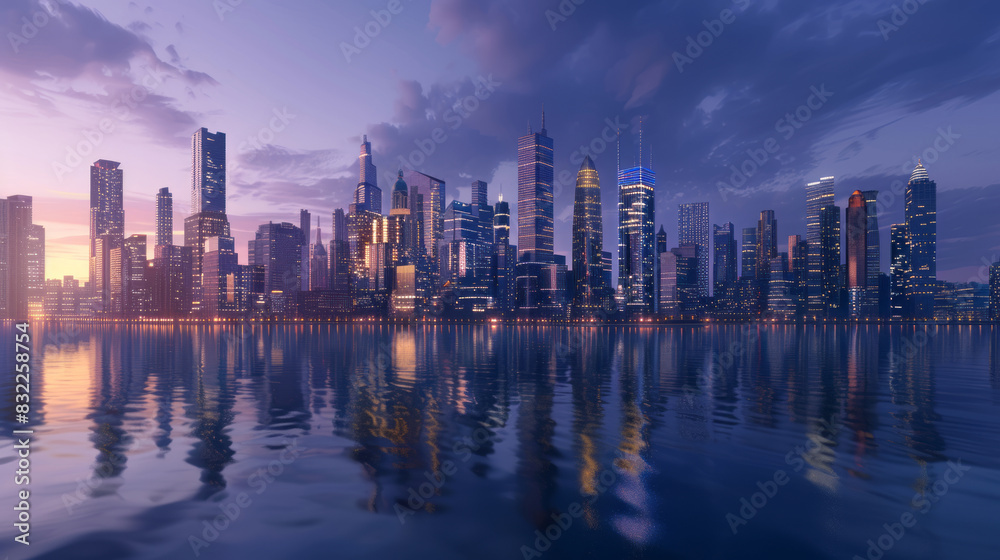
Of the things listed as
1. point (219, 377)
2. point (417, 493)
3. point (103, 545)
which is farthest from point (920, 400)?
point (219, 377)

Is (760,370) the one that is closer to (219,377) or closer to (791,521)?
(791,521)

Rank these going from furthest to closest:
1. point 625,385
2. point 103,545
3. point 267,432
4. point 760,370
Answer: point 760,370, point 625,385, point 267,432, point 103,545

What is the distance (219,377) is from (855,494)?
45529 millimetres

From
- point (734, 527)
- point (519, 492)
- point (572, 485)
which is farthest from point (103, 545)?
point (734, 527)

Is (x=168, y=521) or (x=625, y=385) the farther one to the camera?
(x=625, y=385)

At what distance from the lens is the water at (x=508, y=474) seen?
39.7 ft

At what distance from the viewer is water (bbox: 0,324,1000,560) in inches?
477

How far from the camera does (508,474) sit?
17.0m

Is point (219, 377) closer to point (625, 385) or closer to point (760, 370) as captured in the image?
point (625, 385)

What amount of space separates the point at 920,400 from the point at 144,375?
197 ft

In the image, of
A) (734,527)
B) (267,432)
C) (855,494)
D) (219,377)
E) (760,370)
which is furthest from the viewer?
(760,370)

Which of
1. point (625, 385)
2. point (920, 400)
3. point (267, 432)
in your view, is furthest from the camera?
point (625, 385)

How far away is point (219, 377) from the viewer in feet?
146

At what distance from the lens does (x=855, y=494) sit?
15211 millimetres
